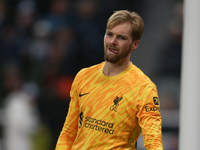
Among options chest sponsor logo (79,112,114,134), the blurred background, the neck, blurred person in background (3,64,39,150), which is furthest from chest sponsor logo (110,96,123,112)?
blurred person in background (3,64,39,150)

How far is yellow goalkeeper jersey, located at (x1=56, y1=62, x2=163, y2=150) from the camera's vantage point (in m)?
2.54

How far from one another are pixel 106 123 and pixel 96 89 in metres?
0.28

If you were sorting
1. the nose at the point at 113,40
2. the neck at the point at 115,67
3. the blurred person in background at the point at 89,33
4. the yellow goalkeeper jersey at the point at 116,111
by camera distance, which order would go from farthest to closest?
the blurred person in background at the point at 89,33
the neck at the point at 115,67
the nose at the point at 113,40
the yellow goalkeeper jersey at the point at 116,111

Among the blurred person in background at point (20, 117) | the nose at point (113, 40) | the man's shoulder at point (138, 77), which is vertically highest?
the nose at point (113, 40)

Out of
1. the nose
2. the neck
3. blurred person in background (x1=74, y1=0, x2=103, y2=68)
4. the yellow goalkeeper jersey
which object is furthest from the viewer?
blurred person in background (x1=74, y1=0, x2=103, y2=68)

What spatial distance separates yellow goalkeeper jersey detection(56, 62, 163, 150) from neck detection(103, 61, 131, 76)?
0.03 m

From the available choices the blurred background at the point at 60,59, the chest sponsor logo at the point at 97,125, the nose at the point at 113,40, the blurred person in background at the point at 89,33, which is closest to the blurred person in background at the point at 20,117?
the blurred background at the point at 60,59

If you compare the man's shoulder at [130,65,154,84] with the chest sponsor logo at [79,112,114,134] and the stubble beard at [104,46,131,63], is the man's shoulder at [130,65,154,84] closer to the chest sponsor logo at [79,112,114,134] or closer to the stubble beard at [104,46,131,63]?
the stubble beard at [104,46,131,63]

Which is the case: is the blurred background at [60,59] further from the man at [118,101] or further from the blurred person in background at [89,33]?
the man at [118,101]

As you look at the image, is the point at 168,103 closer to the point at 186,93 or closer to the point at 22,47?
the point at 186,93

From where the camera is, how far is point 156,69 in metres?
5.53

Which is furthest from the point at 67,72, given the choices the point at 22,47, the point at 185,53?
the point at 185,53

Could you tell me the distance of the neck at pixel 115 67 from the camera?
9.19 ft

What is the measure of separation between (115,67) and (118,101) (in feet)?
0.89
